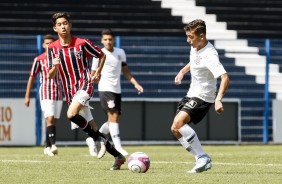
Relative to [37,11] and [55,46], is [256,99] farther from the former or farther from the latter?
[55,46]

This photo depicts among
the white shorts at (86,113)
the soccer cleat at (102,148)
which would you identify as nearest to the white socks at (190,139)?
the soccer cleat at (102,148)

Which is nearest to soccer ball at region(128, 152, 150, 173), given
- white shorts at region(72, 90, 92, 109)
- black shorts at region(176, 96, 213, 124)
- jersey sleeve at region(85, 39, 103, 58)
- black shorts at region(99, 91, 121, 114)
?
black shorts at region(176, 96, 213, 124)

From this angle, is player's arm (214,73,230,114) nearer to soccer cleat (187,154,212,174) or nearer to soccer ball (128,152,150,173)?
soccer cleat (187,154,212,174)

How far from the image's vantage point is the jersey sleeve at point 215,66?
1001 cm

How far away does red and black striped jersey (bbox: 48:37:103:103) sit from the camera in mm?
11695

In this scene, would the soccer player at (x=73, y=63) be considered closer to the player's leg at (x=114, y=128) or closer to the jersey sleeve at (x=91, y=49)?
the jersey sleeve at (x=91, y=49)

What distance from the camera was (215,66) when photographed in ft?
33.1

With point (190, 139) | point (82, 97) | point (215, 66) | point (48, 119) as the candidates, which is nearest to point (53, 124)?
point (48, 119)

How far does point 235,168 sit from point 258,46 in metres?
10.8

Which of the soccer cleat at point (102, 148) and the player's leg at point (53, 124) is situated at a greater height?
the soccer cleat at point (102, 148)

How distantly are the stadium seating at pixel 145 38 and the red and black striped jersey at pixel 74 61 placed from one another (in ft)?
27.8

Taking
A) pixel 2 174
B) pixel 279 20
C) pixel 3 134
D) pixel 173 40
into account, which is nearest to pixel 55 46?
pixel 2 174

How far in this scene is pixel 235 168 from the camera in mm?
11391

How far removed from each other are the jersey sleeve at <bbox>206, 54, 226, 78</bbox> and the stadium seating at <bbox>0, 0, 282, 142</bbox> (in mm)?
10416
